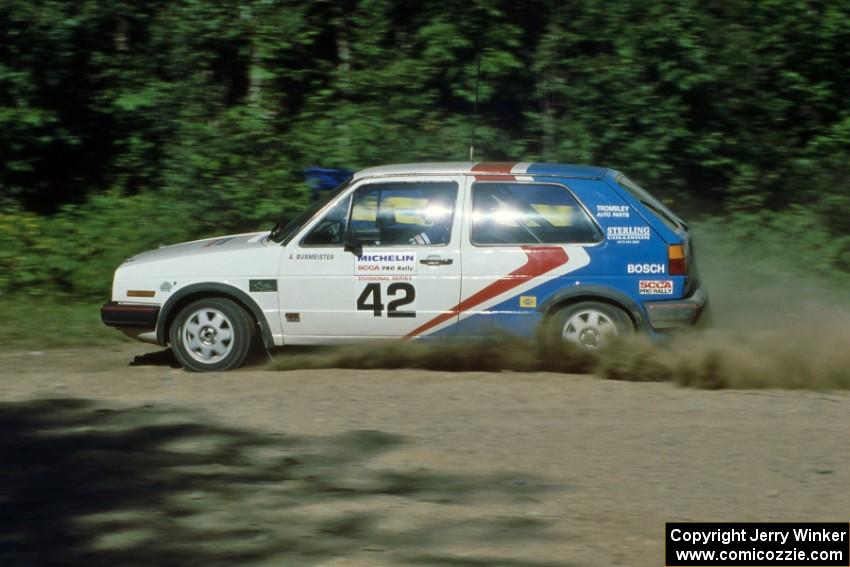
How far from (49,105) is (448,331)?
887cm

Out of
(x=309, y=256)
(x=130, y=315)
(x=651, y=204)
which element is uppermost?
(x=651, y=204)

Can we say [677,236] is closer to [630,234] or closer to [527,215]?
[630,234]

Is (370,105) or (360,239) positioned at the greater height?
(370,105)

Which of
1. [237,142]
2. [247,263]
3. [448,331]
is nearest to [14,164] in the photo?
[237,142]

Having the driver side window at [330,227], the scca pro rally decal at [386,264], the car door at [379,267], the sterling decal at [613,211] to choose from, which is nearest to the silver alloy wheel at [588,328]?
the sterling decal at [613,211]

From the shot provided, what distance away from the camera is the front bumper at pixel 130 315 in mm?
9523

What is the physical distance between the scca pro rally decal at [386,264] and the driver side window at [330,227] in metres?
0.30

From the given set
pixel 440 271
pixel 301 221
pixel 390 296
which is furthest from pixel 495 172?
pixel 301 221

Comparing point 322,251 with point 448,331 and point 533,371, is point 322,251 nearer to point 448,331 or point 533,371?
point 448,331

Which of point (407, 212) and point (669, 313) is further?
point (407, 212)

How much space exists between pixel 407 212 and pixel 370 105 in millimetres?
5444

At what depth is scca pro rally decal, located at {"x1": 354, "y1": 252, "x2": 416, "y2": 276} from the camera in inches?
364

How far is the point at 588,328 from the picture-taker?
30.2ft

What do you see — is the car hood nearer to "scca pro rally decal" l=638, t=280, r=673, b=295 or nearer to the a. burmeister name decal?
the a. burmeister name decal
